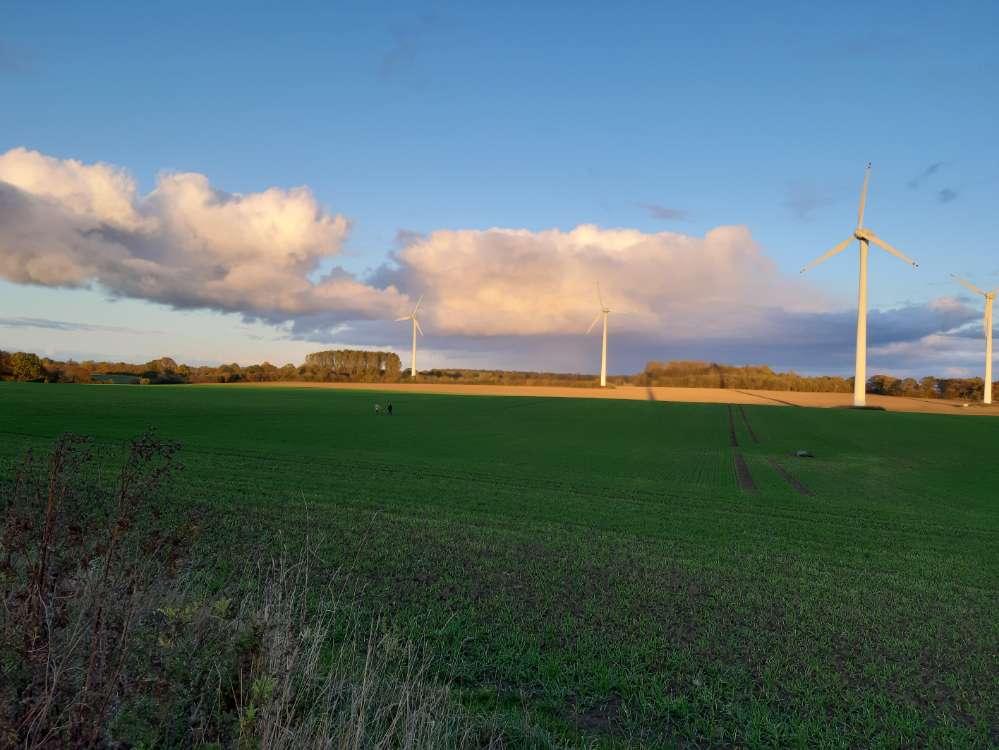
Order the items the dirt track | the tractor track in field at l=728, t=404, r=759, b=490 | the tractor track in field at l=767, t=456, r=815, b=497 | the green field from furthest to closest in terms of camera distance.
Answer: the dirt track, the tractor track in field at l=728, t=404, r=759, b=490, the tractor track in field at l=767, t=456, r=815, b=497, the green field

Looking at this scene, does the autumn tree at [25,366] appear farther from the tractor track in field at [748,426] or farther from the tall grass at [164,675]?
the tall grass at [164,675]

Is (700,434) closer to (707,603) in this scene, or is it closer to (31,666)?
(707,603)

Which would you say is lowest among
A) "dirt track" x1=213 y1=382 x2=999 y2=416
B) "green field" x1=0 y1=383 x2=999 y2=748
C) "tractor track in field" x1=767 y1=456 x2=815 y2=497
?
"tractor track in field" x1=767 y1=456 x2=815 y2=497

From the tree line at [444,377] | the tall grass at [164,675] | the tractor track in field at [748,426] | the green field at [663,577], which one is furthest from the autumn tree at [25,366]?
the tall grass at [164,675]

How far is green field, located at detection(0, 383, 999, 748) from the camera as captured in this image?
7129 mm

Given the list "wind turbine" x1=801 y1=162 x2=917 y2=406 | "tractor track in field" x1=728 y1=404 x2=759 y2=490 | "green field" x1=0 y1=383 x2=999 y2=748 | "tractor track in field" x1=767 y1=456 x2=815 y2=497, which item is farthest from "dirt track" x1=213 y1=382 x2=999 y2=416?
"green field" x1=0 y1=383 x2=999 y2=748

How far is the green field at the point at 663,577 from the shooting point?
713 centimetres

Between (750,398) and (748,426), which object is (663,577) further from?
(750,398)

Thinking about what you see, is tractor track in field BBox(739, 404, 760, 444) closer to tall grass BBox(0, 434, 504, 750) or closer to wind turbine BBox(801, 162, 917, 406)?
wind turbine BBox(801, 162, 917, 406)

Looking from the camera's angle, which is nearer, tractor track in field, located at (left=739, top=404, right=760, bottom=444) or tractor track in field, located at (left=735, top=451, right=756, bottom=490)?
tractor track in field, located at (left=735, top=451, right=756, bottom=490)

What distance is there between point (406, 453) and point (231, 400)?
44.1m

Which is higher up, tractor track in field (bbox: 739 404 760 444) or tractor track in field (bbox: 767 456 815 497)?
tractor track in field (bbox: 739 404 760 444)

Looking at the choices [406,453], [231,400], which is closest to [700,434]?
[406,453]

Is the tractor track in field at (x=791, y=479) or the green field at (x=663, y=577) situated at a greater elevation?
the green field at (x=663, y=577)
